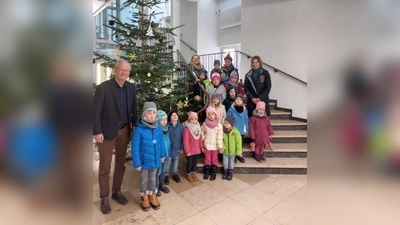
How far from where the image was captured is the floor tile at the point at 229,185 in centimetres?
263

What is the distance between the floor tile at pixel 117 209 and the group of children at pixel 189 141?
0.57 feet

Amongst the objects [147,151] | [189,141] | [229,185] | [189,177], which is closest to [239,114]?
[189,141]

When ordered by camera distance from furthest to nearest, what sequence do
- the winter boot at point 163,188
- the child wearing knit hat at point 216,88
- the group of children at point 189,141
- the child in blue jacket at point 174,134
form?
the child wearing knit hat at point 216,88, the child in blue jacket at point 174,134, the winter boot at point 163,188, the group of children at point 189,141

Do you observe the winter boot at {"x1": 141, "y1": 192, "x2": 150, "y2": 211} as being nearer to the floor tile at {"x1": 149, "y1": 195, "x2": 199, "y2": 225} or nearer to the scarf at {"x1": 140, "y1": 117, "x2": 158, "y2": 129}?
the floor tile at {"x1": 149, "y1": 195, "x2": 199, "y2": 225}

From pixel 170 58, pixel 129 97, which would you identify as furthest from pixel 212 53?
pixel 129 97

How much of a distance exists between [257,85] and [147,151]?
221cm

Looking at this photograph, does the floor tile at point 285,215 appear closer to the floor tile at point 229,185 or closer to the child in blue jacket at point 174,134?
the floor tile at point 229,185

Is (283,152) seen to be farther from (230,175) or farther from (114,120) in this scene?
(114,120)

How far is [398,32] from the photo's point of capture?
0.41 meters

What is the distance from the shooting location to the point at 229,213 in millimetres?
2182

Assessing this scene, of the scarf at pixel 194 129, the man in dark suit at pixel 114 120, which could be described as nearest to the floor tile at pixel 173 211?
the man in dark suit at pixel 114 120

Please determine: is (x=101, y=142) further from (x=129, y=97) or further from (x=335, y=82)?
(x=335, y=82)

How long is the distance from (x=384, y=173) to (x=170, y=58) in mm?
2956

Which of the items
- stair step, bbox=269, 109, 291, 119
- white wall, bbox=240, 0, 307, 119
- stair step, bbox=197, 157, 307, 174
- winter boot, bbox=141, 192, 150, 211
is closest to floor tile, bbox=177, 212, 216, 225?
winter boot, bbox=141, 192, 150, 211
